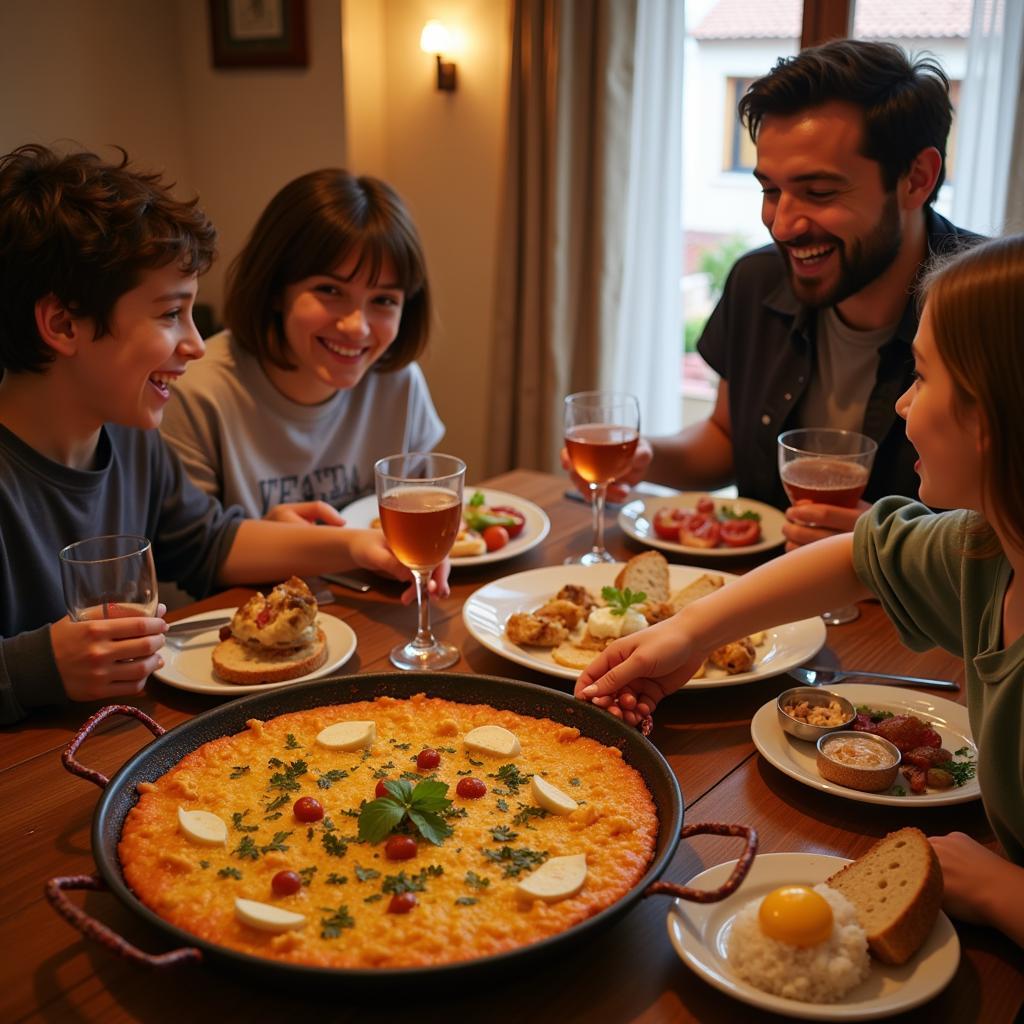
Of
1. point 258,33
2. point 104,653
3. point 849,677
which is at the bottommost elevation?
point 849,677

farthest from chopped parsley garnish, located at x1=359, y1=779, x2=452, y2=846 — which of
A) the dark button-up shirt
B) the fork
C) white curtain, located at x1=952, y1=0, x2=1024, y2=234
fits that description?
white curtain, located at x1=952, y1=0, x2=1024, y2=234

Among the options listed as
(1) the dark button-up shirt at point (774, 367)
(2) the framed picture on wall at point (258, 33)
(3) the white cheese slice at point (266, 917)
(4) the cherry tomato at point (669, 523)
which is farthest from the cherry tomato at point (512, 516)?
(2) the framed picture on wall at point (258, 33)

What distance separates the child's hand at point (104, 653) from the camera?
1.46m

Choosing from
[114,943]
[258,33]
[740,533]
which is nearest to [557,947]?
[114,943]

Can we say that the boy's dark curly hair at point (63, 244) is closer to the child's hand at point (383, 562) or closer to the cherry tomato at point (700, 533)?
the child's hand at point (383, 562)

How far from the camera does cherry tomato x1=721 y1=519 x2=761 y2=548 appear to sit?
2.17m

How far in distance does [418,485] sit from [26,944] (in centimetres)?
83

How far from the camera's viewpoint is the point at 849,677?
1.61 meters

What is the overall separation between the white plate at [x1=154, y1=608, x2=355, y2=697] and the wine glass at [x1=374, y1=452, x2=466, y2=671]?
0.09 metres

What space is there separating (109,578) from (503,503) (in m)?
1.11

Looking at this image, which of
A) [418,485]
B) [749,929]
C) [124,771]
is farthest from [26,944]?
[418,485]

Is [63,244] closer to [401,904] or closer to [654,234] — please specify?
[401,904]

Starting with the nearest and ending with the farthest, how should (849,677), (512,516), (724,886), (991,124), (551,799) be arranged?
(724,886) < (551,799) < (849,677) < (512,516) < (991,124)

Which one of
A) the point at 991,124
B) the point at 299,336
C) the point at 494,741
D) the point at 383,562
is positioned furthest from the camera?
the point at 991,124
